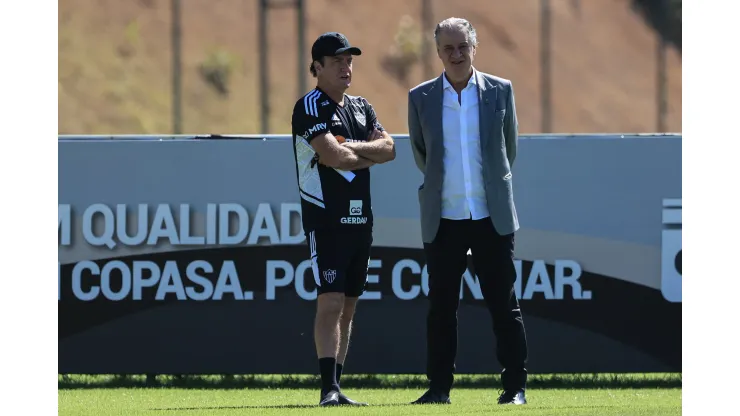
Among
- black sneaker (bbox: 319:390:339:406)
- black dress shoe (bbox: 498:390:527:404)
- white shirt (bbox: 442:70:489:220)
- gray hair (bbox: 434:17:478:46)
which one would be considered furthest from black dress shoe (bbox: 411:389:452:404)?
gray hair (bbox: 434:17:478:46)

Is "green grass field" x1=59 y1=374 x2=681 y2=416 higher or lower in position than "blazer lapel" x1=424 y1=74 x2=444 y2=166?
lower

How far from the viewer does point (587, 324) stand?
874 centimetres

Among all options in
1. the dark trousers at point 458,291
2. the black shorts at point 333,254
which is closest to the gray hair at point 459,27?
the dark trousers at point 458,291

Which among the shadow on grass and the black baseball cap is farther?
the shadow on grass

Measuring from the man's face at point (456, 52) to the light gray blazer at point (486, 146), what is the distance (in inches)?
3.2

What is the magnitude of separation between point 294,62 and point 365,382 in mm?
41271

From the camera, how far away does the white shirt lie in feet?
21.4

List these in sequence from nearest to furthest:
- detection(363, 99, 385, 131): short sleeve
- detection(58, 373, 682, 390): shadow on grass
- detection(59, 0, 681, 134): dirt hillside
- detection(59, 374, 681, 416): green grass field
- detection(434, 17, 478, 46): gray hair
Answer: detection(59, 374, 681, 416): green grass field → detection(434, 17, 478, 46): gray hair → detection(363, 99, 385, 131): short sleeve → detection(58, 373, 682, 390): shadow on grass → detection(59, 0, 681, 134): dirt hillside

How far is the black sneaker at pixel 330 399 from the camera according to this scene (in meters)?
6.50

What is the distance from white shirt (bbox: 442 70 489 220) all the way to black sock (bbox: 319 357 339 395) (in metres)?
0.96

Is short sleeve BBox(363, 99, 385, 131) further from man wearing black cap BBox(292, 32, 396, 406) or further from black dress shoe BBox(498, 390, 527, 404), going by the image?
black dress shoe BBox(498, 390, 527, 404)

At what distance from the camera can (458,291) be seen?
261 inches

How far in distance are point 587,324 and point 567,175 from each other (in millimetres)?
1025

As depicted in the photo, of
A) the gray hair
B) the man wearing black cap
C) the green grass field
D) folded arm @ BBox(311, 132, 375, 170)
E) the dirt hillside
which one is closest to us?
the green grass field
